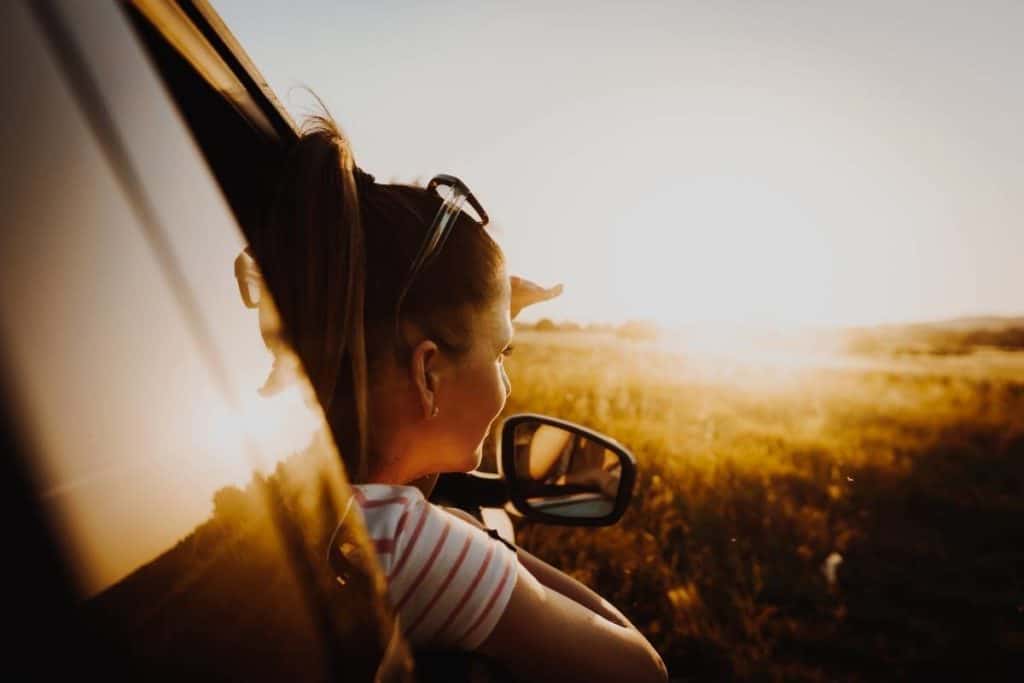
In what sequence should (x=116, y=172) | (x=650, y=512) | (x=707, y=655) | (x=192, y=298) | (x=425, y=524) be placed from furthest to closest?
(x=650, y=512) < (x=707, y=655) < (x=425, y=524) < (x=192, y=298) < (x=116, y=172)

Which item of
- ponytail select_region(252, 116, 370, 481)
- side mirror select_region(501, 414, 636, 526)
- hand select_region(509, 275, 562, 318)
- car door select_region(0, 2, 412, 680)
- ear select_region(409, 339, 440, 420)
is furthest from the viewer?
side mirror select_region(501, 414, 636, 526)

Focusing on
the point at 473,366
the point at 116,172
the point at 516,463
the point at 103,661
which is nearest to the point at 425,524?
the point at 473,366

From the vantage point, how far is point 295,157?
1440mm

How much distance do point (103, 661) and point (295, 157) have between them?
1.07 metres

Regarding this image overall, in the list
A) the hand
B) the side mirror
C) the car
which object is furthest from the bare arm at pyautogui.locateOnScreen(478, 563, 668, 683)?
the side mirror

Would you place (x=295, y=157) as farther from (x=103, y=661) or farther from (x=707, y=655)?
(x=707, y=655)

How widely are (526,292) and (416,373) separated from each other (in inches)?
26.9

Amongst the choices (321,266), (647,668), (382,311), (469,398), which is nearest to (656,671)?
(647,668)

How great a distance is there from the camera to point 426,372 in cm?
147

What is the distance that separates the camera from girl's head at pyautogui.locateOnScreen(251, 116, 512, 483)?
1.33 m

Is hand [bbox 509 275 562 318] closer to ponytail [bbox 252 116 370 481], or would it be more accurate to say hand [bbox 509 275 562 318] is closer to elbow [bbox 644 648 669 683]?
ponytail [bbox 252 116 370 481]

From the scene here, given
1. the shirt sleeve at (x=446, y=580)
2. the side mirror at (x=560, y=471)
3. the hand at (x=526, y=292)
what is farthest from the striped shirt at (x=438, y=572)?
the side mirror at (x=560, y=471)

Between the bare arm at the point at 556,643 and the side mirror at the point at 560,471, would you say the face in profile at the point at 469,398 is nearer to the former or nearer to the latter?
the bare arm at the point at 556,643

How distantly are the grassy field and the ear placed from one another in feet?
4.07
